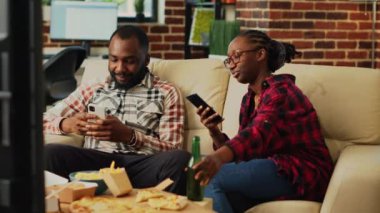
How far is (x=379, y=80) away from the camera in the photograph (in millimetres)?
2746

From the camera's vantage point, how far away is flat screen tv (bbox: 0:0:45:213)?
0.94ft

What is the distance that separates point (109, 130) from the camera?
2.70 meters

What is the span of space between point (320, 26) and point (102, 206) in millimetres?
2940

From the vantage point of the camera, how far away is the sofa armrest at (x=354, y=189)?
2232 millimetres

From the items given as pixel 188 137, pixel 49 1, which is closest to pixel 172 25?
pixel 49 1

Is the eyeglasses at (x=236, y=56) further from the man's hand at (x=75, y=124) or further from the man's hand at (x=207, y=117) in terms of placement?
the man's hand at (x=75, y=124)

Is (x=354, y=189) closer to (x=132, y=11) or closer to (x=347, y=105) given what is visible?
(x=347, y=105)

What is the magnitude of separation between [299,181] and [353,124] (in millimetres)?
468

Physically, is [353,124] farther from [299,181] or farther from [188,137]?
[188,137]

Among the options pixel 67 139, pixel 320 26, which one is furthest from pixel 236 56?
pixel 320 26

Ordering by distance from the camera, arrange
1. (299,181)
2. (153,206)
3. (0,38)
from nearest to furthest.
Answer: (0,38), (153,206), (299,181)

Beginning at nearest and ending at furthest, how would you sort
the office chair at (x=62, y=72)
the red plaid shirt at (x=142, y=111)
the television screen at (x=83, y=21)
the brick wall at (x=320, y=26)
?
the red plaid shirt at (x=142, y=111)
the brick wall at (x=320, y=26)
the office chair at (x=62, y=72)
the television screen at (x=83, y=21)

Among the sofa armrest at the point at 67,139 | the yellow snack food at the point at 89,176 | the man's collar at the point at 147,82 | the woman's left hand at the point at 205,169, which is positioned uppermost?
the man's collar at the point at 147,82

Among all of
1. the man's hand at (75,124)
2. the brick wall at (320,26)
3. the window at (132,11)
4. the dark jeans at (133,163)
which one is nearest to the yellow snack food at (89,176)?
the dark jeans at (133,163)
